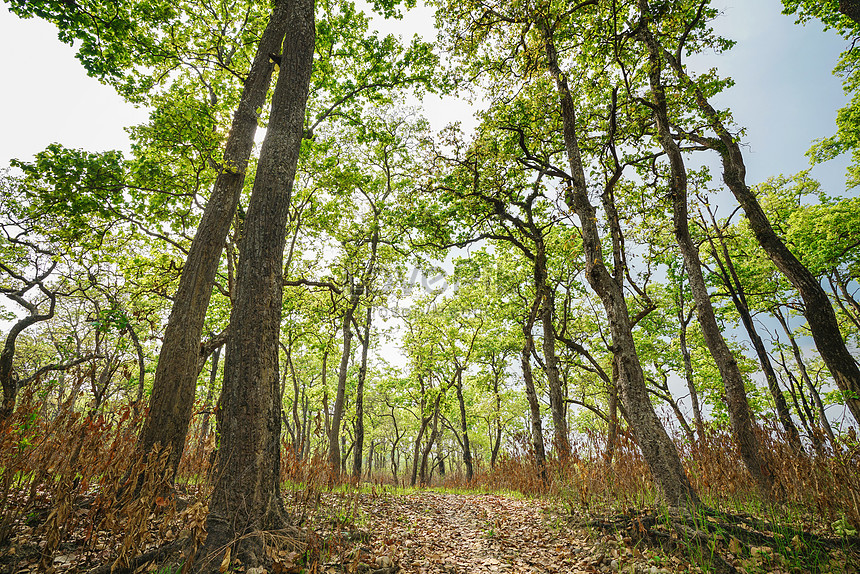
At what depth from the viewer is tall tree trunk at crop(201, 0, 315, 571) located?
3.04m

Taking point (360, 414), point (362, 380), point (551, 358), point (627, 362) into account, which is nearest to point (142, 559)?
point (627, 362)

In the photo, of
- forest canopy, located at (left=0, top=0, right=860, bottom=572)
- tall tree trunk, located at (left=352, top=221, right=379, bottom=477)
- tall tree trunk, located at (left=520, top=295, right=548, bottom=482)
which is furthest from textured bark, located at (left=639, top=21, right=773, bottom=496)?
tall tree trunk, located at (left=352, top=221, right=379, bottom=477)

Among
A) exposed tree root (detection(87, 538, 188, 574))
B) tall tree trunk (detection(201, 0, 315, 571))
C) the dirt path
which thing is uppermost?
tall tree trunk (detection(201, 0, 315, 571))

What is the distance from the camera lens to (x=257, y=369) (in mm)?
3418

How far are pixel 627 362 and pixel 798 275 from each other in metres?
5.09

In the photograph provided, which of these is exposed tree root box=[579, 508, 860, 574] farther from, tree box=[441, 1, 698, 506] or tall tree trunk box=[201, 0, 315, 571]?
tall tree trunk box=[201, 0, 315, 571]

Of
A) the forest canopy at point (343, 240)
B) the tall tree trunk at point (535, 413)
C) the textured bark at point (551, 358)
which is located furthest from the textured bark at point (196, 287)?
the tall tree trunk at point (535, 413)

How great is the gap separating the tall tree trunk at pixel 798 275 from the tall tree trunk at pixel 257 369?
22.9 ft

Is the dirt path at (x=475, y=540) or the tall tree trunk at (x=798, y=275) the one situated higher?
the tall tree trunk at (x=798, y=275)

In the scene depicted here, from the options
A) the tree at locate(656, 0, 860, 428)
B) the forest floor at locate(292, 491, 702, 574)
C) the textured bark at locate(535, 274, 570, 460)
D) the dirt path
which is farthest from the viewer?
the textured bark at locate(535, 274, 570, 460)

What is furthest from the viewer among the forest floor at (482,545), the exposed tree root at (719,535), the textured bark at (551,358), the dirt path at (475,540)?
the textured bark at (551,358)

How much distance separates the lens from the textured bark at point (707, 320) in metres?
5.45

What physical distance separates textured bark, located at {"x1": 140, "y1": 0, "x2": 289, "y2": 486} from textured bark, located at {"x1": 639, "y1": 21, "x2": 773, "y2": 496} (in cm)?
654

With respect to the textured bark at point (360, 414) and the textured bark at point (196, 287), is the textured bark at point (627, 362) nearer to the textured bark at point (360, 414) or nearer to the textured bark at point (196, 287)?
the textured bark at point (196, 287)
